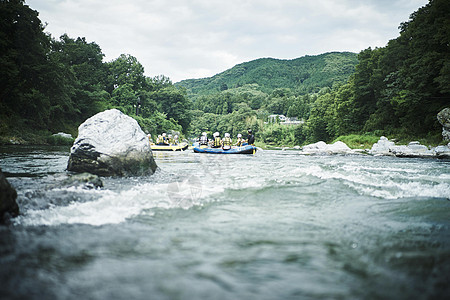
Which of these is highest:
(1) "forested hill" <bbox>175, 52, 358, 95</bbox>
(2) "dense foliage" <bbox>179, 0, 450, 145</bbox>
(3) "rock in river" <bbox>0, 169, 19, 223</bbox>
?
(1) "forested hill" <bbox>175, 52, 358, 95</bbox>

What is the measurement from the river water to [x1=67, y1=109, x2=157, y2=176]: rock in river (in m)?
1.91

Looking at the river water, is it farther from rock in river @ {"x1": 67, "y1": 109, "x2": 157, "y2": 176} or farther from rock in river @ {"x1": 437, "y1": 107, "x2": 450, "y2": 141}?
rock in river @ {"x1": 437, "y1": 107, "x2": 450, "y2": 141}

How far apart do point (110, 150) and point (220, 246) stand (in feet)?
17.6

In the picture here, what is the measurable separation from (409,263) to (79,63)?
2191 inches

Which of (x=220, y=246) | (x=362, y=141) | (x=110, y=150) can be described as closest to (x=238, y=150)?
(x=110, y=150)

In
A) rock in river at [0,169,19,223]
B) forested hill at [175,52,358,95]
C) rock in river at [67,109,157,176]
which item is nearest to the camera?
rock in river at [0,169,19,223]

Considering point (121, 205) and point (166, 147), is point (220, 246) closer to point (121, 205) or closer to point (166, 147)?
point (121, 205)

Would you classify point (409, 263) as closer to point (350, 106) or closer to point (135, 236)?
point (135, 236)

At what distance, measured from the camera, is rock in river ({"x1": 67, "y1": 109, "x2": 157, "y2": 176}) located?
7102 millimetres

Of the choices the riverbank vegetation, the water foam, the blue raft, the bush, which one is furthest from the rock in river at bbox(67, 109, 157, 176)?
the bush

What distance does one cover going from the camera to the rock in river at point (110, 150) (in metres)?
7.10

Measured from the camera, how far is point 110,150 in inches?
282

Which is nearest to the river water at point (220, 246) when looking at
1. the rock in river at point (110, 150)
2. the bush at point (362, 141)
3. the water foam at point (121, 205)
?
the water foam at point (121, 205)

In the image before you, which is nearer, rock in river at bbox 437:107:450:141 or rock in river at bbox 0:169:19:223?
rock in river at bbox 0:169:19:223
